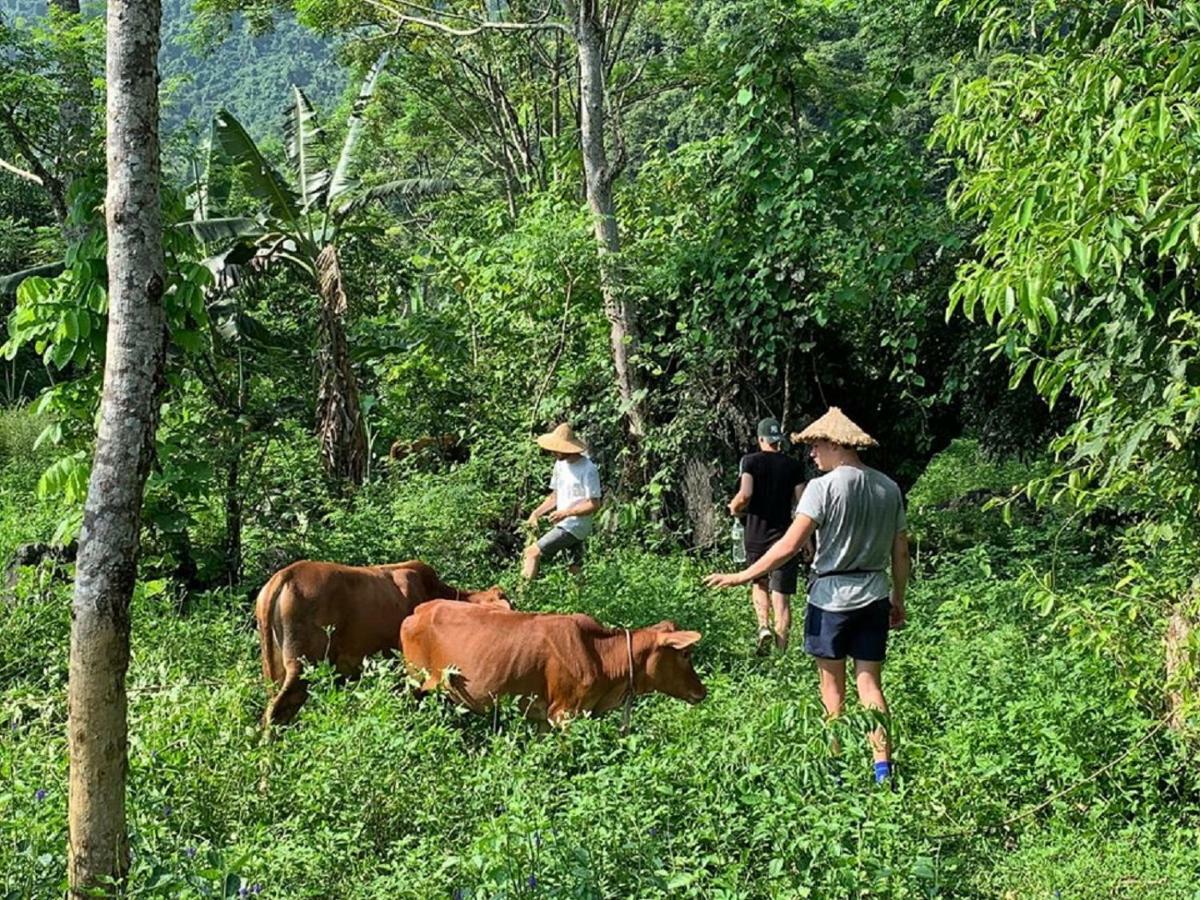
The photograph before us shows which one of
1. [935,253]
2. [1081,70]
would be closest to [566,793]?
[1081,70]

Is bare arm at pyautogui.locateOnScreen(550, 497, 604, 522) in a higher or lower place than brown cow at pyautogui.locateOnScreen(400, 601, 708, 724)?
higher

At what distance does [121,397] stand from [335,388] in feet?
25.5

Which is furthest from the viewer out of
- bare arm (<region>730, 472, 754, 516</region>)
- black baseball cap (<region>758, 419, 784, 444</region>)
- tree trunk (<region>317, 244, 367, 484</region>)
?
tree trunk (<region>317, 244, 367, 484</region>)

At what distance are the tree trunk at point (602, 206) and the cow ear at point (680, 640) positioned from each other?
5114 mm

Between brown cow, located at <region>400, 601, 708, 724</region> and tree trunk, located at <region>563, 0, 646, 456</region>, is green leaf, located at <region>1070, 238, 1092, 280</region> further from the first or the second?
tree trunk, located at <region>563, 0, 646, 456</region>

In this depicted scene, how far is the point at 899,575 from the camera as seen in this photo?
5859 millimetres

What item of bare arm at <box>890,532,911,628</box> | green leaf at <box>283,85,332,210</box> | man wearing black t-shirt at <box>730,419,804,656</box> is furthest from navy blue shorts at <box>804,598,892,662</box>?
green leaf at <box>283,85,332,210</box>

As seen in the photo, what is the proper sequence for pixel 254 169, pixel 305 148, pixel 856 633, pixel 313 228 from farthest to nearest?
pixel 305 148 < pixel 313 228 < pixel 254 169 < pixel 856 633

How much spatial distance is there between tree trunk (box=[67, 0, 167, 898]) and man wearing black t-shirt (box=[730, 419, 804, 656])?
4975mm

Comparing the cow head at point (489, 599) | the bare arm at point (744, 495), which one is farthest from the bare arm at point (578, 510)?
the cow head at point (489, 599)

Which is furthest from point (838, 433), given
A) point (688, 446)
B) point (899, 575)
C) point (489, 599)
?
point (688, 446)

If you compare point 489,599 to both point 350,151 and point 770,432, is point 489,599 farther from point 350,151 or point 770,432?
point 350,151

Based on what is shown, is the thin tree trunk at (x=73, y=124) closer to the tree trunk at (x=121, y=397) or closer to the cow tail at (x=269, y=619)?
the cow tail at (x=269, y=619)

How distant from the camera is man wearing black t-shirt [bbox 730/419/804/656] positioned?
826cm
